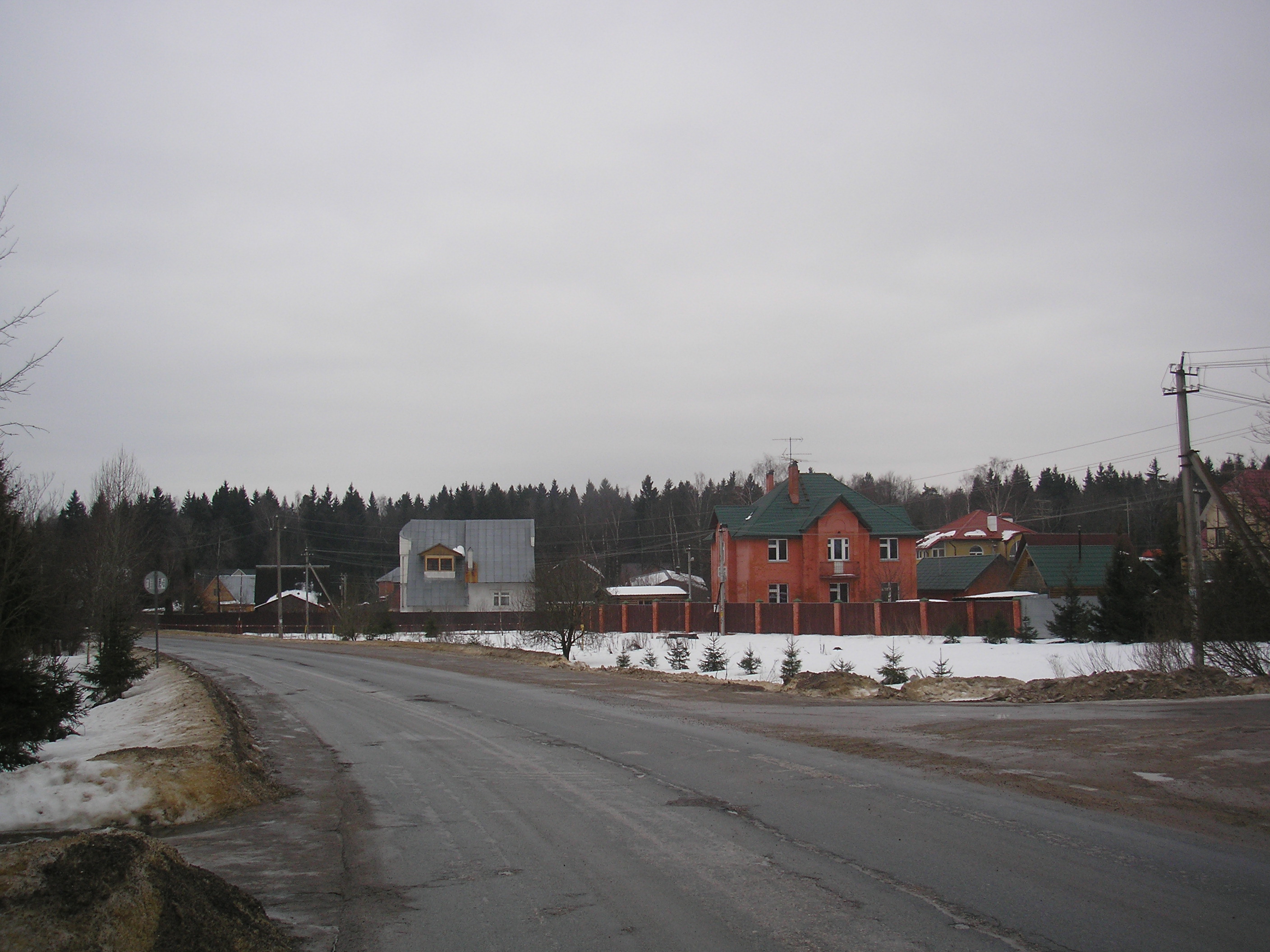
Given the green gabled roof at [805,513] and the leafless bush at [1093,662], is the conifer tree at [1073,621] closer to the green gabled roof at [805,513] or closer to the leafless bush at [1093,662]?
the leafless bush at [1093,662]

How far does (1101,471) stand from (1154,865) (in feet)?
525

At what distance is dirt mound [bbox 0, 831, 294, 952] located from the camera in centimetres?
419

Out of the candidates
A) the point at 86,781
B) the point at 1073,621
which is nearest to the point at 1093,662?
the point at 1073,621

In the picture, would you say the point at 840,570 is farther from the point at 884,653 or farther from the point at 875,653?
the point at 884,653

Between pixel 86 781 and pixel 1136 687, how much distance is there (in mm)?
17486

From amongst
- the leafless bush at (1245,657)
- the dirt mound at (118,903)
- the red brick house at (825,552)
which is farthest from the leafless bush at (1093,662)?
the red brick house at (825,552)

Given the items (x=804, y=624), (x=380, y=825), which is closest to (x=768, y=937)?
(x=380, y=825)

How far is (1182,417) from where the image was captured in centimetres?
2364

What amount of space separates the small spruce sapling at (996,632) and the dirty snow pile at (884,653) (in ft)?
1.63

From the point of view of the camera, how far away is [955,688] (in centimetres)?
1959

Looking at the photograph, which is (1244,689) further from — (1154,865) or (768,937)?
(768,937)

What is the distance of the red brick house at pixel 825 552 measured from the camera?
182 ft

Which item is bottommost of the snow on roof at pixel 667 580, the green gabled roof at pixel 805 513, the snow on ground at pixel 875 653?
the snow on ground at pixel 875 653

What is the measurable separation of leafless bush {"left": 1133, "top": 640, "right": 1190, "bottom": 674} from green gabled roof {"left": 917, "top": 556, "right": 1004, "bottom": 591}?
3997cm
